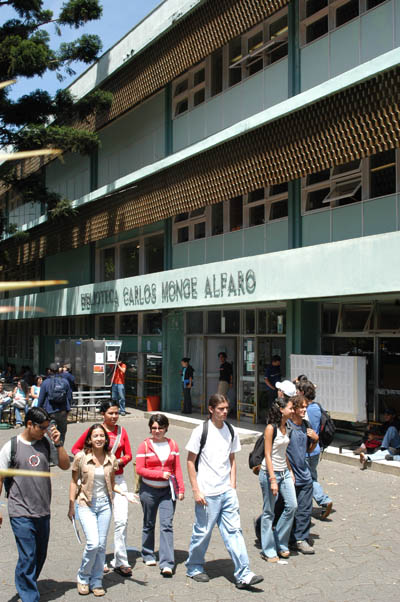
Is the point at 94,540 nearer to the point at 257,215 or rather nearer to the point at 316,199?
the point at 316,199

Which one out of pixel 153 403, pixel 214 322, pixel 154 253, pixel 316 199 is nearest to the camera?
pixel 316 199

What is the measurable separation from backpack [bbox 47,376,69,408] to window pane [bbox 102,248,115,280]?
1357 cm

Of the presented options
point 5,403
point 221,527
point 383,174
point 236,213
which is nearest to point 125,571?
point 221,527

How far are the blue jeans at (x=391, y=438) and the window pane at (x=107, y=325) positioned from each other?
14.6m

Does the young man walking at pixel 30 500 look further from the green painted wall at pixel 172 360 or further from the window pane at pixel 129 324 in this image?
the window pane at pixel 129 324

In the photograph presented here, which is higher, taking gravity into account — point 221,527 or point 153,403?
point 221,527

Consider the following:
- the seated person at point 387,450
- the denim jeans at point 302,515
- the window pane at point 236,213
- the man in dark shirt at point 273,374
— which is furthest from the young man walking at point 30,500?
the window pane at point 236,213

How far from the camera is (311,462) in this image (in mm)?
7914

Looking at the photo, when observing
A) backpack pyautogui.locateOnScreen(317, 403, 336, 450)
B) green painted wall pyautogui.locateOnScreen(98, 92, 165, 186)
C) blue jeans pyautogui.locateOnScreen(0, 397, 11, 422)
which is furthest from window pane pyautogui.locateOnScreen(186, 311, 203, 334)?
backpack pyautogui.locateOnScreen(317, 403, 336, 450)

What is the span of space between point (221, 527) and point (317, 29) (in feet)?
39.2

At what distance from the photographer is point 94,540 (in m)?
5.69

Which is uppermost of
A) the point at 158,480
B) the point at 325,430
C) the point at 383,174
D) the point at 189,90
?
the point at 189,90

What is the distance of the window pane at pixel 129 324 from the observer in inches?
920

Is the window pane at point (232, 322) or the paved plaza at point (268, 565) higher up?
the window pane at point (232, 322)
